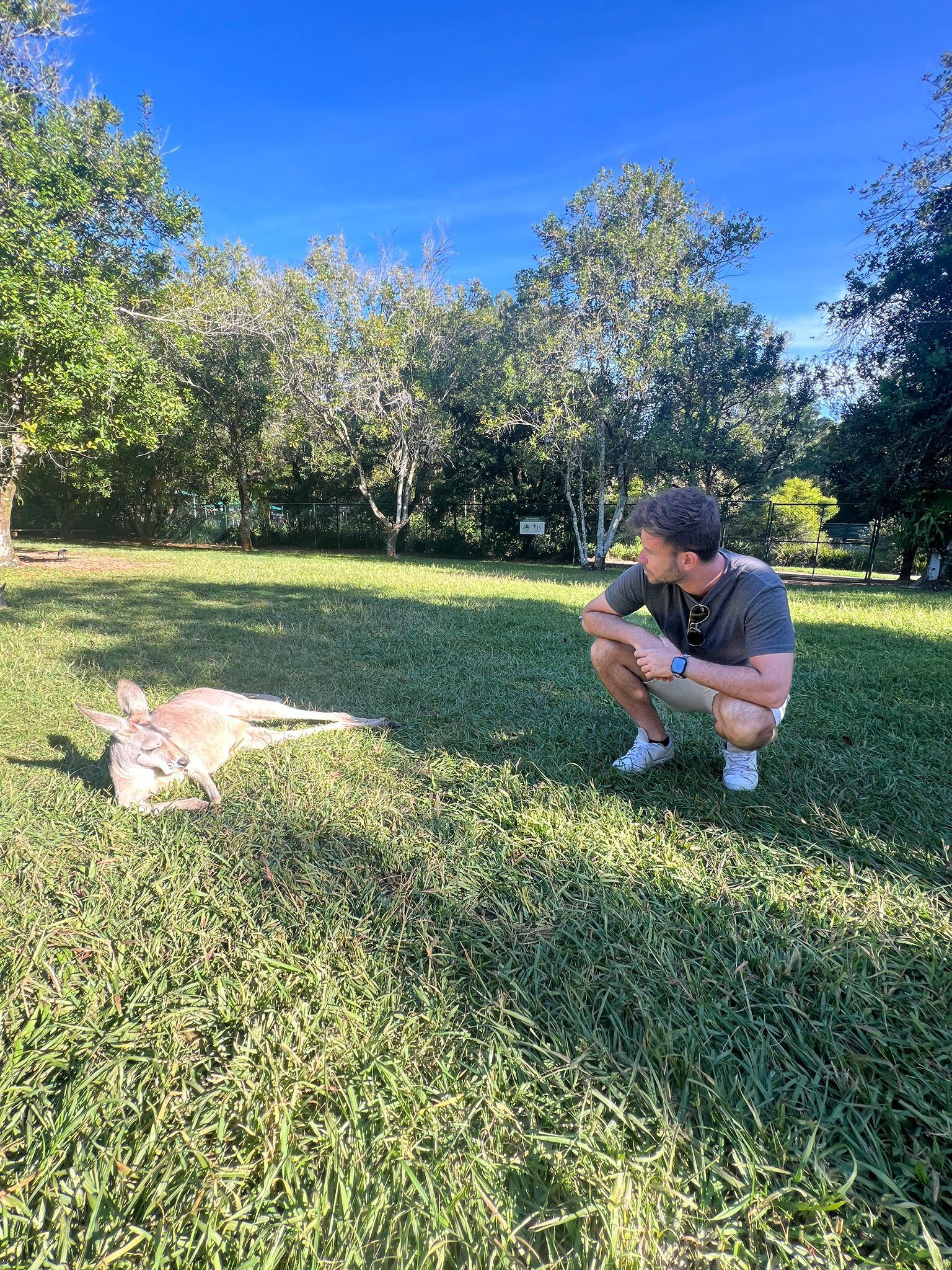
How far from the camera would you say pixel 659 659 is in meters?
2.31

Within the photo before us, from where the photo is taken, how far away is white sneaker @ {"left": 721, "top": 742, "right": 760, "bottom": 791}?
251 cm

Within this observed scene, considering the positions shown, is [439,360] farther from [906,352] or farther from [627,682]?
[627,682]

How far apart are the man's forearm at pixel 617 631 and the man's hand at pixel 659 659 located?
26 millimetres

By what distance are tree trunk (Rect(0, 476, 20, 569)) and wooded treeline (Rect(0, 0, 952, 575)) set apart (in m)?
0.06

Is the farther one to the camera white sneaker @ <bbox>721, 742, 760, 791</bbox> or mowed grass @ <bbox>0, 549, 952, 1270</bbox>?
white sneaker @ <bbox>721, 742, 760, 791</bbox>

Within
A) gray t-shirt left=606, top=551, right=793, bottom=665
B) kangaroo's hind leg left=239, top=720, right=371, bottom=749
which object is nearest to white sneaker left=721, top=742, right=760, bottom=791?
gray t-shirt left=606, top=551, right=793, bottom=665

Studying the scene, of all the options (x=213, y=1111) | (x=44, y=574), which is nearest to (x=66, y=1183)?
(x=213, y=1111)

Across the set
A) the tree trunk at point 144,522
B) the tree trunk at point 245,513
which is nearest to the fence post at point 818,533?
the tree trunk at point 245,513

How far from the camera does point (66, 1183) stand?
1.09 m

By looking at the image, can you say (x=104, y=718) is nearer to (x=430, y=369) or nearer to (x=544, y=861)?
(x=544, y=861)

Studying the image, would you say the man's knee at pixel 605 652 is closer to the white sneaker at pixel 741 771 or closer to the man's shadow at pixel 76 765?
the white sneaker at pixel 741 771

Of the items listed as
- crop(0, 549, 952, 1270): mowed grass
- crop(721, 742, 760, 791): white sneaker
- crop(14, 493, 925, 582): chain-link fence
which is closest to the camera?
crop(0, 549, 952, 1270): mowed grass

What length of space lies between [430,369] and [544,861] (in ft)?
60.3

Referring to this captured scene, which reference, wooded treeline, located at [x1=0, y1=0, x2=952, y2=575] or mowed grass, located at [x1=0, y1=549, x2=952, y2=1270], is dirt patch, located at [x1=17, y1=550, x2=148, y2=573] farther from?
mowed grass, located at [x1=0, y1=549, x2=952, y2=1270]
